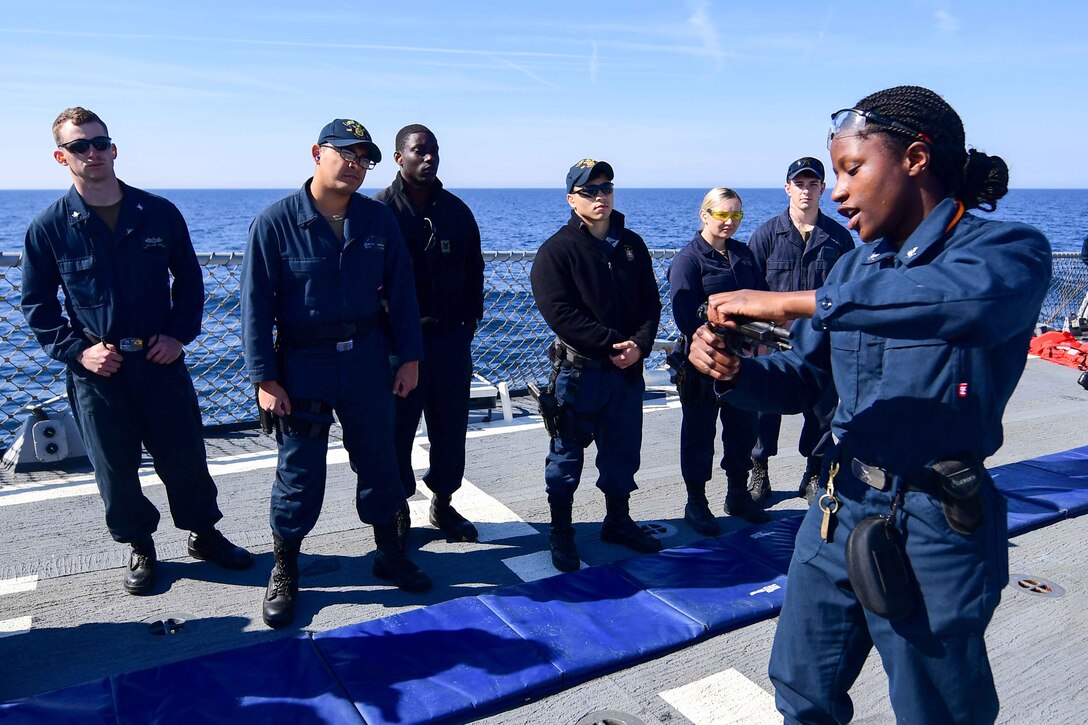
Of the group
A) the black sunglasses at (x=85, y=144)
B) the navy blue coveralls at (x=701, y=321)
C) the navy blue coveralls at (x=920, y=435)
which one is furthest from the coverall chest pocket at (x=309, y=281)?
the navy blue coveralls at (x=920, y=435)

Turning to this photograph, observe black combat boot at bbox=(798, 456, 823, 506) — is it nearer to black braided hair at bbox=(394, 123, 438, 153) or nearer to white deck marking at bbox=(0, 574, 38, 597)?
black braided hair at bbox=(394, 123, 438, 153)

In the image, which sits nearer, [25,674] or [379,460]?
[25,674]

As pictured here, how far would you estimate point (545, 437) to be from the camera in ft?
19.7

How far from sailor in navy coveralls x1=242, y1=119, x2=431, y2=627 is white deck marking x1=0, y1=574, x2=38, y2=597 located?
3.62 ft

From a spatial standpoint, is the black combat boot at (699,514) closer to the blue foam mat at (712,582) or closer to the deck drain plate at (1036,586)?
the blue foam mat at (712,582)

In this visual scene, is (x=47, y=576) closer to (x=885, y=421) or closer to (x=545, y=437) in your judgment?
(x=545, y=437)

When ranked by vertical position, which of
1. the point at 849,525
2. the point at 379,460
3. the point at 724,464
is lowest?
the point at 724,464

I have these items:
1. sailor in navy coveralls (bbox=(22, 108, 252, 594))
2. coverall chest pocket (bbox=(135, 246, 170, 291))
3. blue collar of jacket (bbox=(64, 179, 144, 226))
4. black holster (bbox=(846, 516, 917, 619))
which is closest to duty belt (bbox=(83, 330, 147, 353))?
sailor in navy coveralls (bbox=(22, 108, 252, 594))

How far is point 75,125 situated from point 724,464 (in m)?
3.54

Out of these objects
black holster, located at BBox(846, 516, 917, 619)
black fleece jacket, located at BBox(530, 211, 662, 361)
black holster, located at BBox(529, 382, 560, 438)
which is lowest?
black holster, located at BBox(529, 382, 560, 438)

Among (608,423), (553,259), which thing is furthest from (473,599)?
(553,259)

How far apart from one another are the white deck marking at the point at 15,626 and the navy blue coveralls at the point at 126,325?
47 cm

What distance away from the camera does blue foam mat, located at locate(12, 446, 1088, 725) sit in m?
2.79

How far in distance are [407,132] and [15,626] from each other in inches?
107
